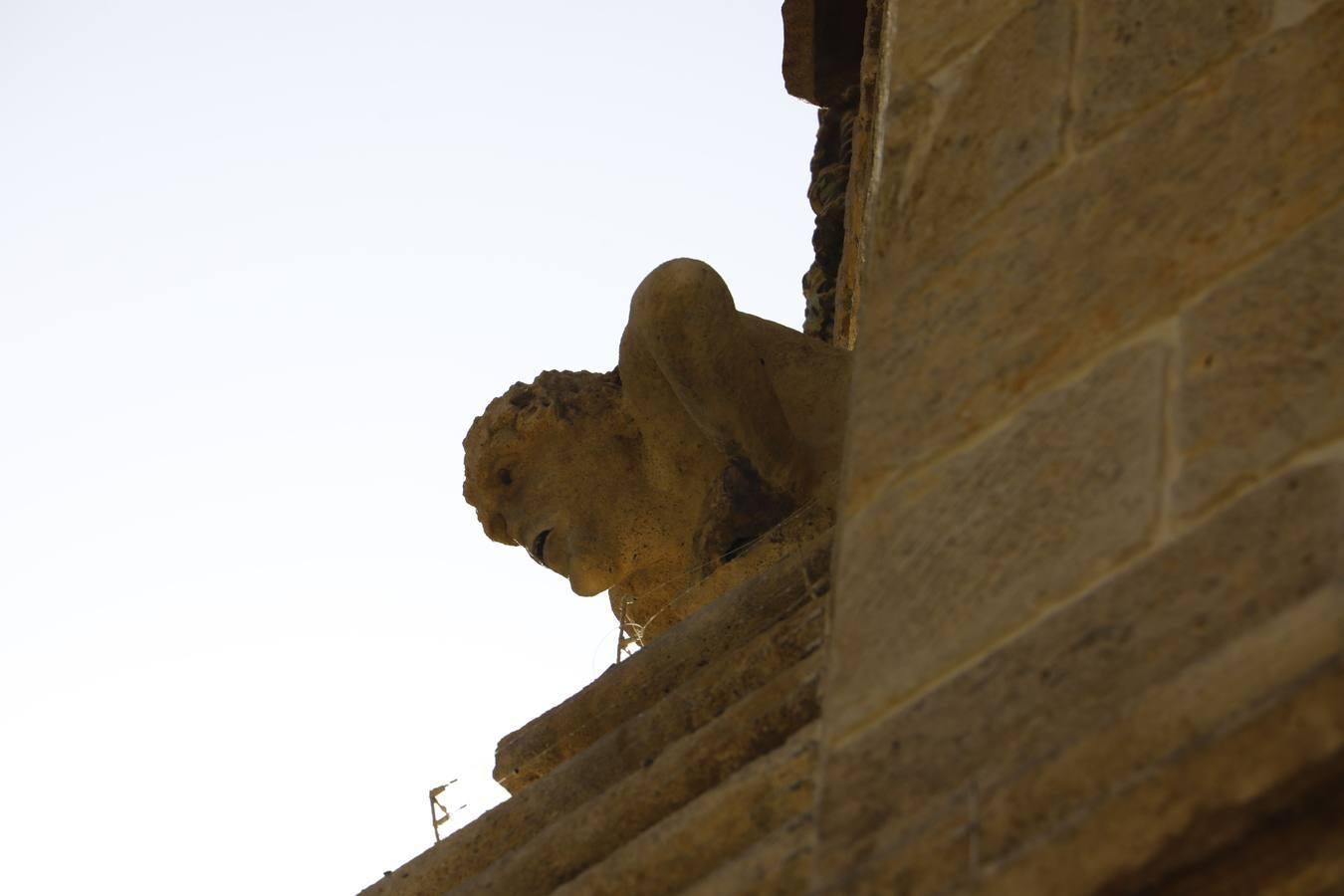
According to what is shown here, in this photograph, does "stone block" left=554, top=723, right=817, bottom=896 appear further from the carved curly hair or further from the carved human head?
the carved curly hair

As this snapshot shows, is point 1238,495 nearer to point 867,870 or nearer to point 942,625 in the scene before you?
point 942,625

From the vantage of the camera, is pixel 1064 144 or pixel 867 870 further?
pixel 1064 144

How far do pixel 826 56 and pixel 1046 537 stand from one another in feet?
17.7

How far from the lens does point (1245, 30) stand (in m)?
2.32

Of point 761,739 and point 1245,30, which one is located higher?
point 1245,30

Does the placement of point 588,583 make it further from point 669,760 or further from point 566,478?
point 669,760

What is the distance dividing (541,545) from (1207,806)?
348 cm

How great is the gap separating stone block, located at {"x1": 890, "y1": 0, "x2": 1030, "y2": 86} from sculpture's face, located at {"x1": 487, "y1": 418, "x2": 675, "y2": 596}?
204cm

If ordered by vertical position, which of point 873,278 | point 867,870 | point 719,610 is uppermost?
point 719,610

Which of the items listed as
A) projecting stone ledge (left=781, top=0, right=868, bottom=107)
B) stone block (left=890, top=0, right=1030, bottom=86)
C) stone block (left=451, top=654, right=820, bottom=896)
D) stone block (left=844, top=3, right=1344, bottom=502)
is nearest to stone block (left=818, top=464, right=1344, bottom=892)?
stone block (left=844, top=3, right=1344, bottom=502)

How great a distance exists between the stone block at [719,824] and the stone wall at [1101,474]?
28 centimetres

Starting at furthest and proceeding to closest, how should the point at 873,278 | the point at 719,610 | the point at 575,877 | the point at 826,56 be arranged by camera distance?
the point at 826,56
the point at 719,610
the point at 575,877
the point at 873,278

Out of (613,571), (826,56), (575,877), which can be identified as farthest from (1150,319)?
(826,56)

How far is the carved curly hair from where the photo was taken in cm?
491
